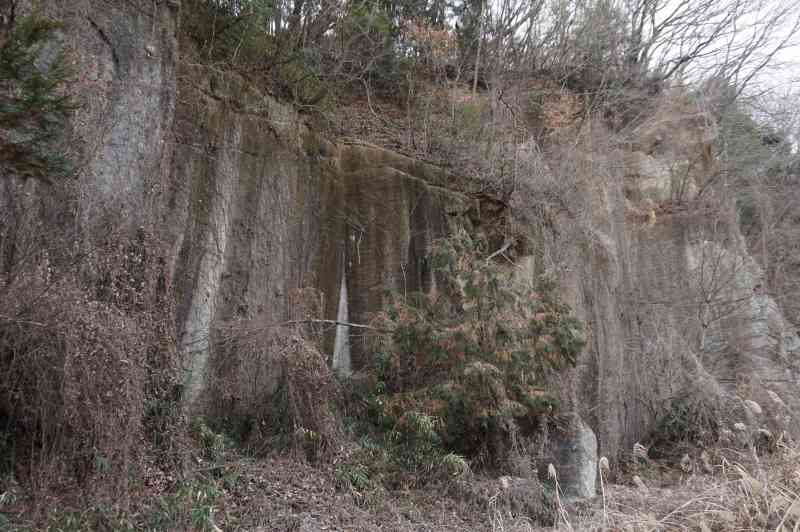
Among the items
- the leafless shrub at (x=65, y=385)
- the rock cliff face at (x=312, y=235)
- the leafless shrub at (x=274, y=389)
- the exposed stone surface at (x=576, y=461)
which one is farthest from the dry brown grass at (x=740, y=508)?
the rock cliff face at (x=312, y=235)

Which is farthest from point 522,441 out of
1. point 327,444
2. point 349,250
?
point 349,250

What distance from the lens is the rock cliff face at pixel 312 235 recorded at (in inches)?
293

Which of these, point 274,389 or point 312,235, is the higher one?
point 312,235

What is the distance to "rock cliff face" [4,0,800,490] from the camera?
7445 millimetres

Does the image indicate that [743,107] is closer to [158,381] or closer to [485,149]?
[485,149]

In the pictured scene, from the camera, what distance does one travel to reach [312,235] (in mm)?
9812

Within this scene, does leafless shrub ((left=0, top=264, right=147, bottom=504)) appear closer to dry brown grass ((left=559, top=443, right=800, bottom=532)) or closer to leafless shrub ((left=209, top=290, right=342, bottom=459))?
leafless shrub ((left=209, top=290, right=342, bottom=459))

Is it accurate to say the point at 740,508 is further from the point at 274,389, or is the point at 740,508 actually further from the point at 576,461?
the point at 274,389

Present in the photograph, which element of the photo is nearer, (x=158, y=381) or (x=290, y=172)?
(x=158, y=381)

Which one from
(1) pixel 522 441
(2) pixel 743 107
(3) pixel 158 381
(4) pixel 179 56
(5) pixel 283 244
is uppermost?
(2) pixel 743 107

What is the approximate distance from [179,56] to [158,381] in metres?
4.80

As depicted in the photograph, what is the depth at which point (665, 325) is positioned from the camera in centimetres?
1369

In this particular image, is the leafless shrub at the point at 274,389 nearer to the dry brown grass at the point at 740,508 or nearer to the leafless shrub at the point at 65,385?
the leafless shrub at the point at 65,385

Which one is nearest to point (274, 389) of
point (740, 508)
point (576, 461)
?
point (576, 461)
